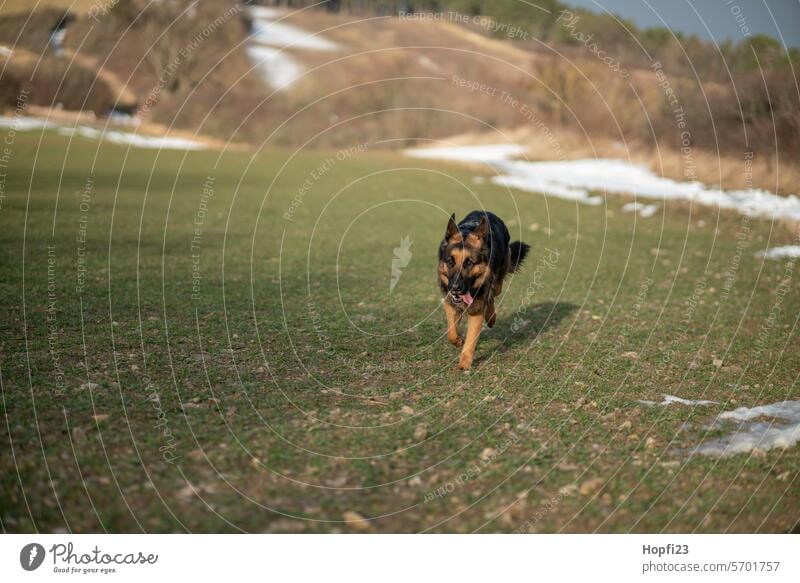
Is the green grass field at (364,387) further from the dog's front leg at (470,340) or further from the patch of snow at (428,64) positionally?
the patch of snow at (428,64)

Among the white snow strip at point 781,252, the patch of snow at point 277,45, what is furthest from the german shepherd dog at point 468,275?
the patch of snow at point 277,45

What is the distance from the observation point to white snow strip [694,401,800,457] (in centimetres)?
757

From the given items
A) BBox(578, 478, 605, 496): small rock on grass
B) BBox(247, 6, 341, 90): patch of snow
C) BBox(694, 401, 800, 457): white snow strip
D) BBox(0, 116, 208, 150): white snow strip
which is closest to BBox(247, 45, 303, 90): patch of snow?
BBox(247, 6, 341, 90): patch of snow

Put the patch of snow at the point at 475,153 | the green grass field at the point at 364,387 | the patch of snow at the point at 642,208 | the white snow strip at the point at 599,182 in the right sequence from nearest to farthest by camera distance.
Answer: the green grass field at the point at 364,387 < the white snow strip at the point at 599,182 < the patch of snow at the point at 642,208 < the patch of snow at the point at 475,153

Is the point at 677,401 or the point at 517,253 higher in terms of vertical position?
the point at 517,253

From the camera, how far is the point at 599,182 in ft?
128

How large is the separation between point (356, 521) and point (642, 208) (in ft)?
88.6

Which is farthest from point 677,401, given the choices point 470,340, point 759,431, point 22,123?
point 22,123

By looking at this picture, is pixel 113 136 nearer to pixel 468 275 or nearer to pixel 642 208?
pixel 642 208

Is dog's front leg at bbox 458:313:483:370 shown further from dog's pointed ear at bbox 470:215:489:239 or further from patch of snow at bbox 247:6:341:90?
patch of snow at bbox 247:6:341:90

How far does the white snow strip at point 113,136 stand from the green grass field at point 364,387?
34274mm

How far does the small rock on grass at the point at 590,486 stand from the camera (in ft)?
21.9

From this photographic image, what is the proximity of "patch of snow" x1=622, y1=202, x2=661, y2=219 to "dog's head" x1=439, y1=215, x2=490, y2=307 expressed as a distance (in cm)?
2088

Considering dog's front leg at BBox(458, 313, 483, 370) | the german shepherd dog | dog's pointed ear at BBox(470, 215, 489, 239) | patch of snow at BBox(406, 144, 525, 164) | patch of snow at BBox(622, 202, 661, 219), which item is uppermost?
patch of snow at BBox(406, 144, 525, 164)
